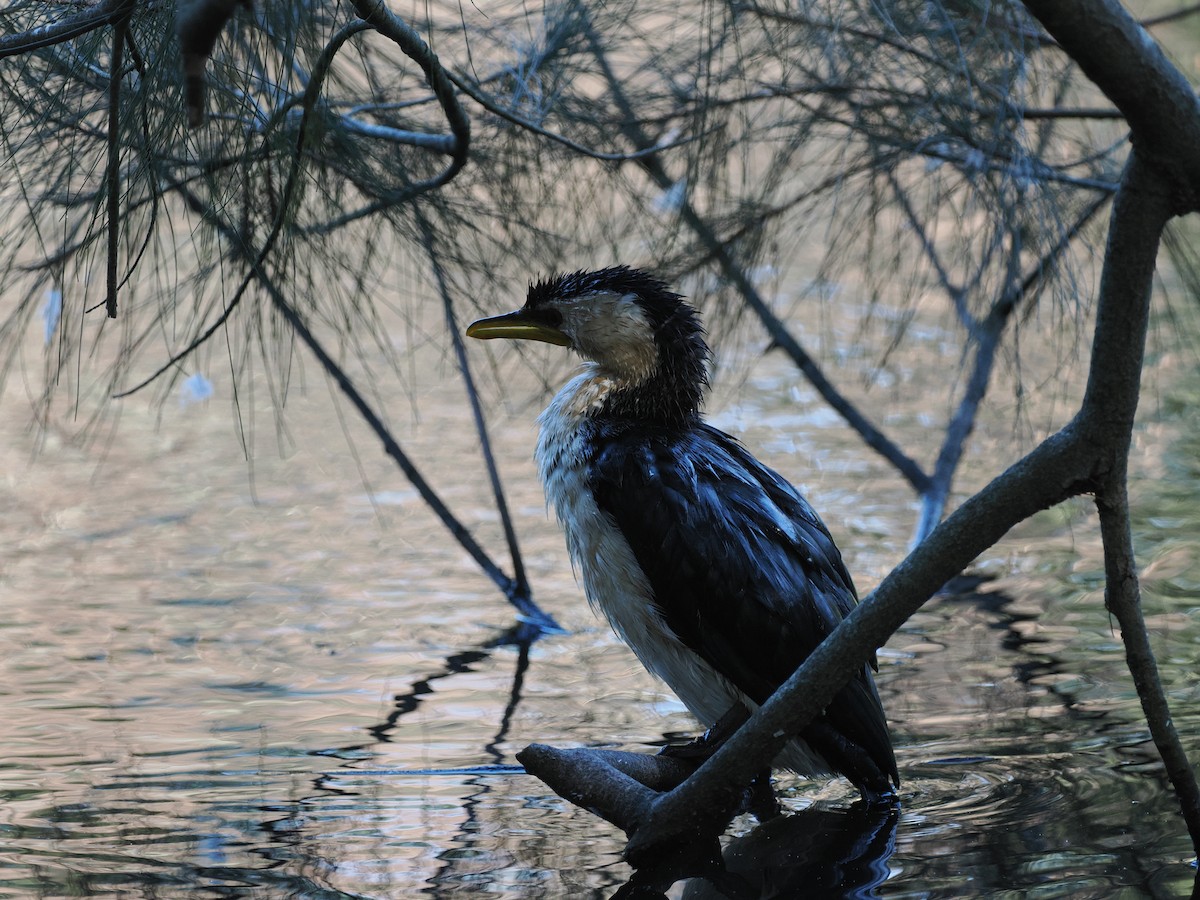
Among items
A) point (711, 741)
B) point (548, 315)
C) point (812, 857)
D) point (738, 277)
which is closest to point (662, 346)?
point (548, 315)

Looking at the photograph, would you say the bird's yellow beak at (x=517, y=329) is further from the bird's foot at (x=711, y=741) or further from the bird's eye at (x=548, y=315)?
the bird's foot at (x=711, y=741)

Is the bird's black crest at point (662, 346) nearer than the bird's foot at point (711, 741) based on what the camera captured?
No

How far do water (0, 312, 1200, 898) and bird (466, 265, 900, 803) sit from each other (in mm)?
160

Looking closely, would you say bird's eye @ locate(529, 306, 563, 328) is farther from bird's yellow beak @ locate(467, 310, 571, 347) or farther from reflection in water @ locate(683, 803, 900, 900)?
reflection in water @ locate(683, 803, 900, 900)

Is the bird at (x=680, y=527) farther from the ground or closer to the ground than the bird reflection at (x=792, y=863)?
farther from the ground

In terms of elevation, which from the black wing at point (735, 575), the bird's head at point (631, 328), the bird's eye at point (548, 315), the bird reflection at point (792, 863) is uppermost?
the bird's eye at point (548, 315)

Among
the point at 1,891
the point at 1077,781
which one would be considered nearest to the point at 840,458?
the point at 1077,781

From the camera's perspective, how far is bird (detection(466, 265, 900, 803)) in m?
1.87

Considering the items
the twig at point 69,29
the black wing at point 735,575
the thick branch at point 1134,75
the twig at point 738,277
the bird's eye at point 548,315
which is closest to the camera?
the thick branch at point 1134,75

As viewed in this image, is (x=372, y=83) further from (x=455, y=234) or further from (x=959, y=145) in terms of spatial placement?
(x=959, y=145)

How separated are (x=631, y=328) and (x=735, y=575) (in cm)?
38

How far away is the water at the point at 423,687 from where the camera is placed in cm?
171

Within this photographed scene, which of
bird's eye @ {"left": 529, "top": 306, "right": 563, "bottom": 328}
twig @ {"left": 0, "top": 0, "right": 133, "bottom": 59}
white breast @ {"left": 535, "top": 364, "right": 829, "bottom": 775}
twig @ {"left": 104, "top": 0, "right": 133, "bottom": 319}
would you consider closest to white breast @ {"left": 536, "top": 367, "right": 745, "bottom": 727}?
white breast @ {"left": 535, "top": 364, "right": 829, "bottom": 775}

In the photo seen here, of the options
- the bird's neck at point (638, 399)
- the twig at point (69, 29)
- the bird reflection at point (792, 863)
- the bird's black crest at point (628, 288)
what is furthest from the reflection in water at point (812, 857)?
the twig at point (69, 29)
